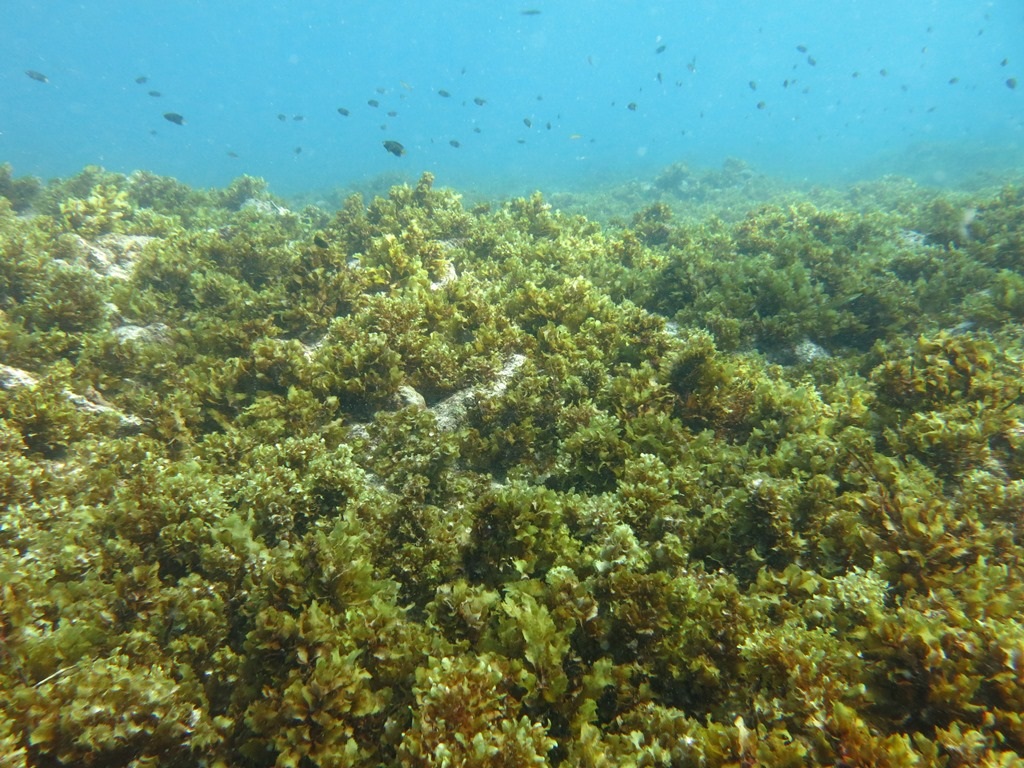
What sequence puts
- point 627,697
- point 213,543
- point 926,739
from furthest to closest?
point 213,543
point 627,697
point 926,739

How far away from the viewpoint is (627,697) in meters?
3.64

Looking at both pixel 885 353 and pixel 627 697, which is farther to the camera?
pixel 885 353

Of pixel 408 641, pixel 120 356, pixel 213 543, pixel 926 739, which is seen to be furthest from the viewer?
pixel 120 356

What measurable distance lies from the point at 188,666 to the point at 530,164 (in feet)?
255

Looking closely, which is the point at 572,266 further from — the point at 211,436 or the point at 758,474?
the point at 211,436

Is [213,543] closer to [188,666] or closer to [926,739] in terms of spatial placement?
[188,666]

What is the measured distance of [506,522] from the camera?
4.91 meters

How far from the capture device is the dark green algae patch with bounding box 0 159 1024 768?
3.29 metres

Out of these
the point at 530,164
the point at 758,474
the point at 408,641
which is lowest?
the point at 408,641

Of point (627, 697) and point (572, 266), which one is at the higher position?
point (572, 266)

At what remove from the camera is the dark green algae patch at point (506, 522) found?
329 cm

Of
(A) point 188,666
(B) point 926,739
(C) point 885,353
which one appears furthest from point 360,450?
(C) point 885,353

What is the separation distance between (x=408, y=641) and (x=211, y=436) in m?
4.27

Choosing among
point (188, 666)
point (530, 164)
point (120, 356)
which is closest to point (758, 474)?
point (188, 666)
